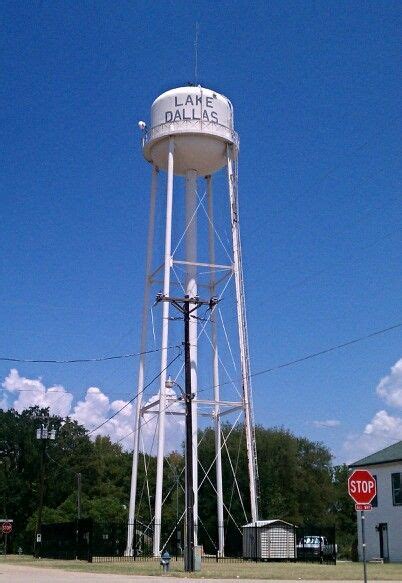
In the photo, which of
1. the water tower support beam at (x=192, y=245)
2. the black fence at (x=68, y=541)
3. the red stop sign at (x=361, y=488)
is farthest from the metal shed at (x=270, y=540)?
the red stop sign at (x=361, y=488)

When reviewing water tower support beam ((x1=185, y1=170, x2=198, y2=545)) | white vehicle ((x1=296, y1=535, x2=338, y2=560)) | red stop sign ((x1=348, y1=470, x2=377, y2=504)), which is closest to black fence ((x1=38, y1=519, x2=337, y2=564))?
white vehicle ((x1=296, y1=535, x2=338, y2=560))

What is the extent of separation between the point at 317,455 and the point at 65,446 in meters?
25.1

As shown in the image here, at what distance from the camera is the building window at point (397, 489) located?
45.7 metres

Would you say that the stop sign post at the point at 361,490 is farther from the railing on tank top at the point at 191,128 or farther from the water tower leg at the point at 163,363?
the railing on tank top at the point at 191,128

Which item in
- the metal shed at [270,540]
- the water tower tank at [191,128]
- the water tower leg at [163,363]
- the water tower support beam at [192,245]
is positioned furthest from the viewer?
the water tower support beam at [192,245]

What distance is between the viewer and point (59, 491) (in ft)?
258

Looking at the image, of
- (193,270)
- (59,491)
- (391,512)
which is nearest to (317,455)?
(59,491)

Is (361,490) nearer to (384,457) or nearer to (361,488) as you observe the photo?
(361,488)

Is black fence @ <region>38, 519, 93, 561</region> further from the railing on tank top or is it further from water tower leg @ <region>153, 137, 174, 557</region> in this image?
the railing on tank top

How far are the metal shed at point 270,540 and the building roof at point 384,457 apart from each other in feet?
30.2

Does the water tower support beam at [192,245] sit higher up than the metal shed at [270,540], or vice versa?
the water tower support beam at [192,245]

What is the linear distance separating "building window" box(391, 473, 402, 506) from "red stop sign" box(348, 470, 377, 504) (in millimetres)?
30055

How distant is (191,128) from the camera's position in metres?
40.6

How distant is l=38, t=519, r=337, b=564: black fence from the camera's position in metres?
40.1
